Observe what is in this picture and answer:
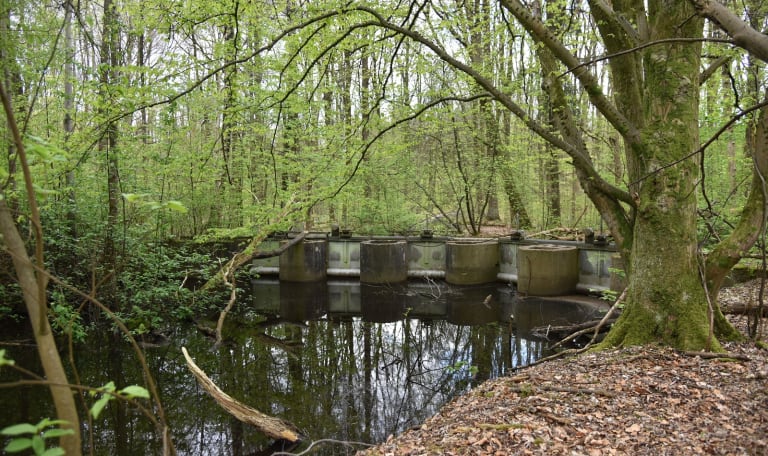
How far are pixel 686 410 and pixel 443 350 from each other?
5100 millimetres

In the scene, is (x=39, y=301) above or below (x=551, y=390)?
above

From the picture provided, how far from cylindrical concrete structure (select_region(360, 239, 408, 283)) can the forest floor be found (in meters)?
9.14

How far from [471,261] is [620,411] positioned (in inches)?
391

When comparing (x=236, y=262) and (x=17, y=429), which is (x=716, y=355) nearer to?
(x=17, y=429)

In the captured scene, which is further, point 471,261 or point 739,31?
point 471,261

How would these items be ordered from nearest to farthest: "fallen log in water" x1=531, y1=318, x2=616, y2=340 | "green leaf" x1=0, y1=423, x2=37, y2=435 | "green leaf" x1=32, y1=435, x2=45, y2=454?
"green leaf" x1=0, y1=423, x2=37, y2=435 → "green leaf" x1=32, y1=435, x2=45, y2=454 → "fallen log in water" x1=531, y1=318, x2=616, y2=340

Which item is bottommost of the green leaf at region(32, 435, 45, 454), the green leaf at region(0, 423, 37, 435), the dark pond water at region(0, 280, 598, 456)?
the dark pond water at region(0, 280, 598, 456)

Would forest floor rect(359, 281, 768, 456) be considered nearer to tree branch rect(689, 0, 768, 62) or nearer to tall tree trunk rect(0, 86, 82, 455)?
tree branch rect(689, 0, 768, 62)

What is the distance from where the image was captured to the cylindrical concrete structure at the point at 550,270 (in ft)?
38.4

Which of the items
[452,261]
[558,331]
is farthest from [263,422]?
[452,261]

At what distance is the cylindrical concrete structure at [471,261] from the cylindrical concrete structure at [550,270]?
1460 mm

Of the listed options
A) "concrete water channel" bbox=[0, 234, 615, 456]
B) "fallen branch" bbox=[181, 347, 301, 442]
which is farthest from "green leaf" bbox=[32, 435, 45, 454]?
"fallen branch" bbox=[181, 347, 301, 442]

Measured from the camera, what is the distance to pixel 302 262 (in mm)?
14047

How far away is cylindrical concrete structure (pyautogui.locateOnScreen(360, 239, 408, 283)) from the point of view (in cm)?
1377
